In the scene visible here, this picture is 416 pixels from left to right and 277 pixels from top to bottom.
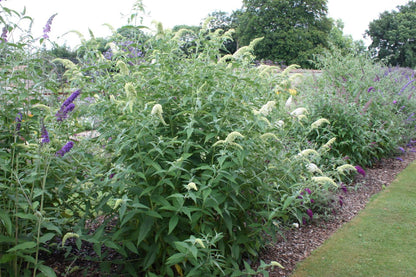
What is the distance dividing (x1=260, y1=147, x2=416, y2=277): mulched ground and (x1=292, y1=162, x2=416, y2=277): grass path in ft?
0.28

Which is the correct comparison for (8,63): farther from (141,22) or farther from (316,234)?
(316,234)

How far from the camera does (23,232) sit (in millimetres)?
2443

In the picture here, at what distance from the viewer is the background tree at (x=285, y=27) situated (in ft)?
129

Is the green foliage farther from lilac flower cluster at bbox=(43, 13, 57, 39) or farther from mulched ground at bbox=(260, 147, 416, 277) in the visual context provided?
mulched ground at bbox=(260, 147, 416, 277)

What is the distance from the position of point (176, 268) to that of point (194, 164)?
0.75m

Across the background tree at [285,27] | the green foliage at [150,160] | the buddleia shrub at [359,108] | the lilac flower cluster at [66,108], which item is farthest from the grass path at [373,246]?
the background tree at [285,27]

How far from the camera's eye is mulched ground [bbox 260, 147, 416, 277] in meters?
3.14

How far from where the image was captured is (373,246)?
11.4 ft

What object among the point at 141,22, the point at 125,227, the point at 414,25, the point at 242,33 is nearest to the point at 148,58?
the point at 141,22

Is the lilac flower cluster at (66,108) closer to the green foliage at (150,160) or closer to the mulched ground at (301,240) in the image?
the green foliage at (150,160)

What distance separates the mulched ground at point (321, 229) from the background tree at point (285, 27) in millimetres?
34226

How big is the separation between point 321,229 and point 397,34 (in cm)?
5498

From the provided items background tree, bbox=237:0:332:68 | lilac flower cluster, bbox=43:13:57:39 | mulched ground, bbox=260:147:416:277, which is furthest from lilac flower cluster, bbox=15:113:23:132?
background tree, bbox=237:0:332:68

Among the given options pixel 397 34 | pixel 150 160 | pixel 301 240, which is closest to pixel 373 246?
pixel 301 240
